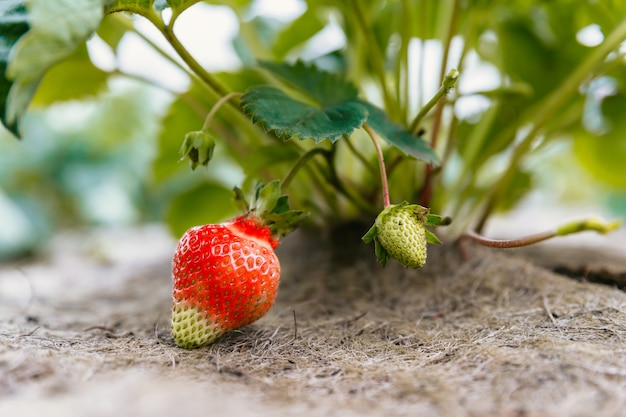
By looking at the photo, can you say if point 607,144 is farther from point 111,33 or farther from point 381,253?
point 111,33

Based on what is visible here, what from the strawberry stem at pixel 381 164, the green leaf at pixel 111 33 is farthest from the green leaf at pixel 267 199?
the green leaf at pixel 111 33

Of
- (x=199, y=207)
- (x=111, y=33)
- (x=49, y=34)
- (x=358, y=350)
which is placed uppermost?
(x=111, y=33)

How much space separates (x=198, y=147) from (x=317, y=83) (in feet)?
0.77

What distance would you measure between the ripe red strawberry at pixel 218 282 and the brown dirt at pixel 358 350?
1.1 inches

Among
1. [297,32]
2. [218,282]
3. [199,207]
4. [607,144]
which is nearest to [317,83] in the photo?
[218,282]

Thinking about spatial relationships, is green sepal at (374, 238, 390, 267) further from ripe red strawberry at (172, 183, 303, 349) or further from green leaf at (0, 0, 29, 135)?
green leaf at (0, 0, 29, 135)

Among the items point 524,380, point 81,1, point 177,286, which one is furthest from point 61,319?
point 524,380

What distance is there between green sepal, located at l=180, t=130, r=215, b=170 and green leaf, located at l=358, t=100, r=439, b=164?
206 millimetres

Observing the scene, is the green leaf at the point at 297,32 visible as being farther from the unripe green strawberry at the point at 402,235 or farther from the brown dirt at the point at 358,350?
the unripe green strawberry at the point at 402,235

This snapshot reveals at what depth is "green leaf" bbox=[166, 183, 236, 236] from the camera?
126cm

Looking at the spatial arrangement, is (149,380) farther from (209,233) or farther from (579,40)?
(579,40)

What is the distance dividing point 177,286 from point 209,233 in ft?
0.24

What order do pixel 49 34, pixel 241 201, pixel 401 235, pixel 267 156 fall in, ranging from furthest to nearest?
pixel 267 156 < pixel 241 201 < pixel 401 235 < pixel 49 34

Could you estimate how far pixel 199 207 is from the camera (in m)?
1.27
